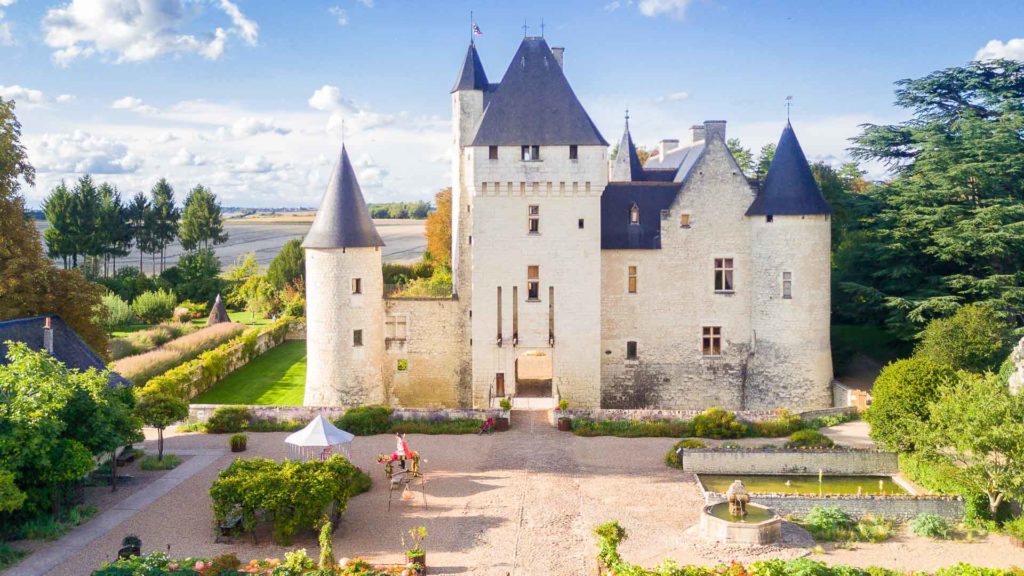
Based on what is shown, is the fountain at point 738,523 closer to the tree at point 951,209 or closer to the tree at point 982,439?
the tree at point 982,439

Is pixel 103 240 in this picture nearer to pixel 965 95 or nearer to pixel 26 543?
pixel 26 543

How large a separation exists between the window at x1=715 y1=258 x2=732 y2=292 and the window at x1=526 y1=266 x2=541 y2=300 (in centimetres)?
695

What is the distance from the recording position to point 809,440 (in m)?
24.5

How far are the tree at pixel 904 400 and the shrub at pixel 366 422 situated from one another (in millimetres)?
14880

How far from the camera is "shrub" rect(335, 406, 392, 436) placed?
26672 millimetres

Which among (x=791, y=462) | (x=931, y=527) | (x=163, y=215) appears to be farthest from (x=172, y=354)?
(x=163, y=215)

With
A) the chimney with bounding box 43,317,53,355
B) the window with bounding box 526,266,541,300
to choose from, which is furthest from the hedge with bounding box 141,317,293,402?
the window with bounding box 526,266,541,300

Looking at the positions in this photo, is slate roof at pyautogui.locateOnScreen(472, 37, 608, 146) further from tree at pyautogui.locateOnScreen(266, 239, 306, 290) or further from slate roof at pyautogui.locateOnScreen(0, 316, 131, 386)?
tree at pyautogui.locateOnScreen(266, 239, 306, 290)

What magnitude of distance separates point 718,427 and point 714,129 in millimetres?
11439

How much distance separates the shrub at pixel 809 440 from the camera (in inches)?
955

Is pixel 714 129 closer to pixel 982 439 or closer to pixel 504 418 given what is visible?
pixel 504 418

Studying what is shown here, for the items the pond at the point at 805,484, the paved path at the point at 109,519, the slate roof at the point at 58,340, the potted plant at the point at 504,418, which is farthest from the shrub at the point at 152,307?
the pond at the point at 805,484

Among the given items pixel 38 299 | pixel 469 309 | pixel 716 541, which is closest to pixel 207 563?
pixel 716 541

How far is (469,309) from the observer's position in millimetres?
32625
